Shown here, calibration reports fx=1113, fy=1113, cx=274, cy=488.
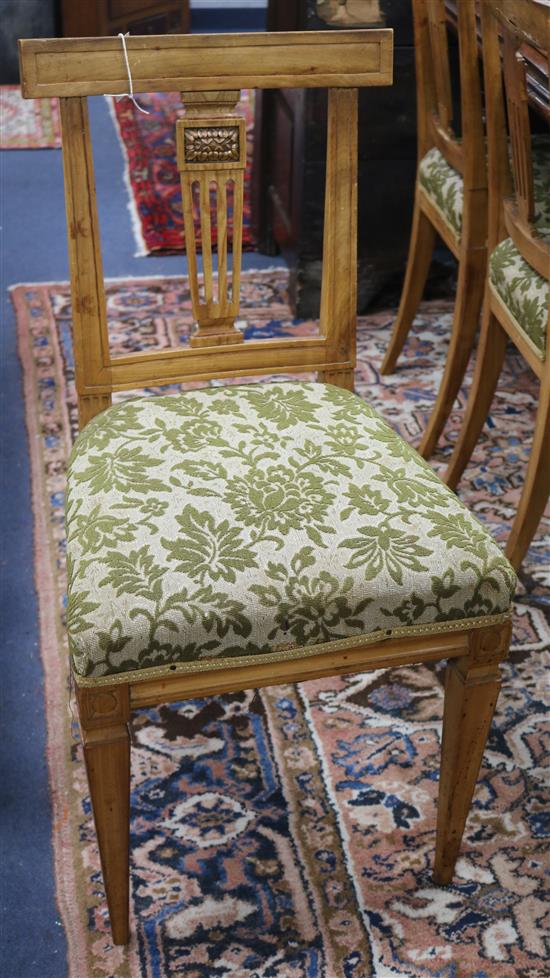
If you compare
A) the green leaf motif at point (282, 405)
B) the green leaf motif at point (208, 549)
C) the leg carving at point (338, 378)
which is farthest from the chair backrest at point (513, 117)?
the green leaf motif at point (208, 549)

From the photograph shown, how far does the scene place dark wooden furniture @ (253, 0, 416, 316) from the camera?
265 cm

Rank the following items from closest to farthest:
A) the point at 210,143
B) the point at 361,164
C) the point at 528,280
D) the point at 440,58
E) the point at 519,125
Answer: the point at 210,143 → the point at 519,125 → the point at 528,280 → the point at 440,58 → the point at 361,164

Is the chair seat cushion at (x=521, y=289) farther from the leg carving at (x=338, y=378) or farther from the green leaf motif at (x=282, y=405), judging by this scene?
the green leaf motif at (x=282, y=405)

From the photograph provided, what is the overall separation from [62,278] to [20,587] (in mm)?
1433

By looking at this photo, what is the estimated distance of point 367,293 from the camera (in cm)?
295

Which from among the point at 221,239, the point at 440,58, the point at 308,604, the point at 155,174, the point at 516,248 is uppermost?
the point at 440,58

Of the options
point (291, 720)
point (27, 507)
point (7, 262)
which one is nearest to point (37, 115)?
point (7, 262)

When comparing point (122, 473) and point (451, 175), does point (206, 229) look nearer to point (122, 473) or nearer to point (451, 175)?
point (122, 473)

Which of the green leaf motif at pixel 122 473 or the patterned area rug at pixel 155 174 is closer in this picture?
the green leaf motif at pixel 122 473

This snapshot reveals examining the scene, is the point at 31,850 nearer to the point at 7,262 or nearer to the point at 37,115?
the point at 7,262

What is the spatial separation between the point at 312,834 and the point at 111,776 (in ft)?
1.35

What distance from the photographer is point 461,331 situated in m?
2.19

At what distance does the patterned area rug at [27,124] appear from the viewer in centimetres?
441

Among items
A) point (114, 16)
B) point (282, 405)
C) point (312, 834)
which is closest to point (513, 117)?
point (282, 405)
